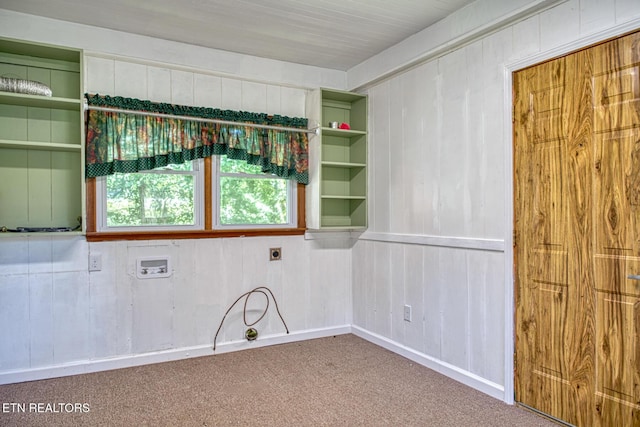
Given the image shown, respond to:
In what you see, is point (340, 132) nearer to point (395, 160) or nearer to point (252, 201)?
point (395, 160)

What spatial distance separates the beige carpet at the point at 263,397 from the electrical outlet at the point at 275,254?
2.92 feet

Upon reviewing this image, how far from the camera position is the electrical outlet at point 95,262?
3262mm

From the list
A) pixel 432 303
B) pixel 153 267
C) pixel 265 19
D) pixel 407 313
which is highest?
pixel 265 19

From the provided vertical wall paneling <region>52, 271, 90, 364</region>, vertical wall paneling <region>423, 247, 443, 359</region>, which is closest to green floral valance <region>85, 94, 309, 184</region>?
vertical wall paneling <region>52, 271, 90, 364</region>

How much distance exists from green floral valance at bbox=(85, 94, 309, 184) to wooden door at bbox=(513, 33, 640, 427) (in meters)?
1.99

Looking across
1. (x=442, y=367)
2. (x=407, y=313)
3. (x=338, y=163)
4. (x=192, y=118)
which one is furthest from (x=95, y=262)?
(x=442, y=367)

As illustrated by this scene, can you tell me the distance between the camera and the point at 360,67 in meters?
4.01

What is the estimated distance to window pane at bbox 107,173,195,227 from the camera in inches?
133

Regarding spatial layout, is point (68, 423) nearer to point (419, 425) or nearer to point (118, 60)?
point (419, 425)

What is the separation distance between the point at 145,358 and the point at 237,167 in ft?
5.72

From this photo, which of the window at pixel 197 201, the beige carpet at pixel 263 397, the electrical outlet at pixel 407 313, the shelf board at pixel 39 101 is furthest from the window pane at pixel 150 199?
the electrical outlet at pixel 407 313

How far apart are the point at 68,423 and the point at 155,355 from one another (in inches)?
38.8

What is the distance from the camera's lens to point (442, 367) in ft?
10.5

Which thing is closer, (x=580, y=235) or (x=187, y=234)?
(x=580, y=235)
